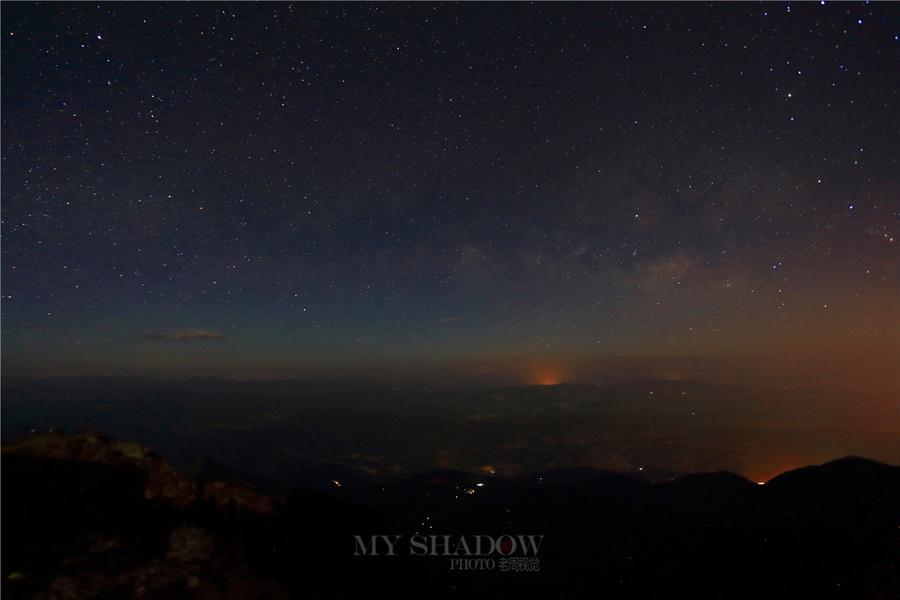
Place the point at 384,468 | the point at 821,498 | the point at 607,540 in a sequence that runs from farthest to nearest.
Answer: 1. the point at 384,468
2. the point at 821,498
3. the point at 607,540

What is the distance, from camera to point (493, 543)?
1933 cm

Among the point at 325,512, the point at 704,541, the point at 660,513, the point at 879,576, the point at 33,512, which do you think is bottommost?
the point at 660,513

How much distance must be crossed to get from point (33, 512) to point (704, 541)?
2781 cm

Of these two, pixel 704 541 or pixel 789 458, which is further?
pixel 789 458

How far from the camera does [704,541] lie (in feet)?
69.6

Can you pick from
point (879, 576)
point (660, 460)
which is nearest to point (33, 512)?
point (879, 576)

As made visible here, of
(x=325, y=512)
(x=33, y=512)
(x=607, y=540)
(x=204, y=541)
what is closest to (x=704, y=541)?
(x=607, y=540)

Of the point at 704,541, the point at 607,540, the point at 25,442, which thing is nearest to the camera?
the point at 25,442

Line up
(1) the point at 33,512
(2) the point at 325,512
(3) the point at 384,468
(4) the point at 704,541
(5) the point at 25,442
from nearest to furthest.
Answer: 1. (1) the point at 33,512
2. (5) the point at 25,442
3. (2) the point at 325,512
4. (4) the point at 704,541
5. (3) the point at 384,468

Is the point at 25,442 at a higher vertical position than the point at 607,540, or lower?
higher

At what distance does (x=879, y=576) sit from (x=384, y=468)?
134236mm

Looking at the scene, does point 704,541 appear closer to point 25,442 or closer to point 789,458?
point 25,442

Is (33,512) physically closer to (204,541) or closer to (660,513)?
(204,541)

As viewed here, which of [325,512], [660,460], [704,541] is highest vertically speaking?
[325,512]
